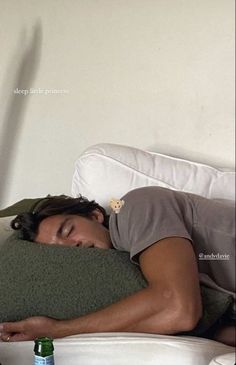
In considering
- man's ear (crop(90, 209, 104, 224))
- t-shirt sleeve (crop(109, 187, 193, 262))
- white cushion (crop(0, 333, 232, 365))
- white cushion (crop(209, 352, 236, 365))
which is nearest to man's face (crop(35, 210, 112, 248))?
man's ear (crop(90, 209, 104, 224))

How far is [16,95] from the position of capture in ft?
5.44

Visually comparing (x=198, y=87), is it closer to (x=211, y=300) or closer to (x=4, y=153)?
(x=211, y=300)

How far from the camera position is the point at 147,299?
139cm

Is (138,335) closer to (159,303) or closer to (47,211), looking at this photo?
(159,303)

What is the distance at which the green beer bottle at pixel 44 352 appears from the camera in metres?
1.25

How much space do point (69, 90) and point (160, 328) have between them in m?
0.52

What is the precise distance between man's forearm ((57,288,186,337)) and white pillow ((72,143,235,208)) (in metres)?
0.21

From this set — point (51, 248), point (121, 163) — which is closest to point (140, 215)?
point (121, 163)

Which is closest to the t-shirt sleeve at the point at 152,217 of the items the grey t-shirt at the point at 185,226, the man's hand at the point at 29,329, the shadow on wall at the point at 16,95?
the grey t-shirt at the point at 185,226

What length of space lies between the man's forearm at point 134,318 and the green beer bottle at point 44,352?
0.57 ft

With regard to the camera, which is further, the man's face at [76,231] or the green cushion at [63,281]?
Result: the man's face at [76,231]

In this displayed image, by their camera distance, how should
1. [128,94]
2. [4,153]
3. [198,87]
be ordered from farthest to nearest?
[4,153] → [128,94] → [198,87]

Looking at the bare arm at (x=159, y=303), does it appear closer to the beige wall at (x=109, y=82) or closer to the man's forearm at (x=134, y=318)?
the man's forearm at (x=134, y=318)

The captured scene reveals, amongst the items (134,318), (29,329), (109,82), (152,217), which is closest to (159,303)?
(134,318)
